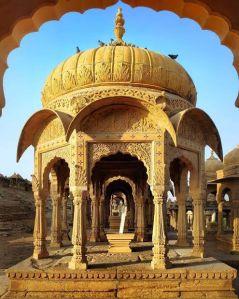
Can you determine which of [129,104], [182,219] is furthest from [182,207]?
[129,104]

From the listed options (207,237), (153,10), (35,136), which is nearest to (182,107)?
(35,136)

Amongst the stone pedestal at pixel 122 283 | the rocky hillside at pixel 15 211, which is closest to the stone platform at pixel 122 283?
the stone pedestal at pixel 122 283

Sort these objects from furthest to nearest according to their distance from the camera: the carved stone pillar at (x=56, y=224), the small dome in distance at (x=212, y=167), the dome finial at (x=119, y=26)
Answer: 1. the small dome in distance at (x=212, y=167)
2. the carved stone pillar at (x=56, y=224)
3. the dome finial at (x=119, y=26)

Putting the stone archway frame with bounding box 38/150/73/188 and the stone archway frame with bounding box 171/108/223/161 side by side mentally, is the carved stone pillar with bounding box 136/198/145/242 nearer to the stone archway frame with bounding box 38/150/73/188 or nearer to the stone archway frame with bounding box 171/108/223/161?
the stone archway frame with bounding box 171/108/223/161

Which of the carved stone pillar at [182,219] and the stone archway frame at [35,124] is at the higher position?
the stone archway frame at [35,124]

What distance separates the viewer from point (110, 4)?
10.1 feet

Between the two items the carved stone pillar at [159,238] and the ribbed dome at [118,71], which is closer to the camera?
the carved stone pillar at [159,238]

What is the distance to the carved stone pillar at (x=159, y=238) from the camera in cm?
764

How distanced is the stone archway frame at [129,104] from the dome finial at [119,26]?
8.82 ft

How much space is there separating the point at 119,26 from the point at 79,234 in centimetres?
589

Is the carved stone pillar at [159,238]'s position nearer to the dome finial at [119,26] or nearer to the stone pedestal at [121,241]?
the stone pedestal at [121,241]

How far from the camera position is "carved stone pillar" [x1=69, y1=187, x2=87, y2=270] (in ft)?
25.2

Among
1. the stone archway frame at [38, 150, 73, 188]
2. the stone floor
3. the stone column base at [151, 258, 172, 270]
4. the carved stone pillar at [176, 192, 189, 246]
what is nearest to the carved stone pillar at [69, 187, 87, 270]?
the stone floor

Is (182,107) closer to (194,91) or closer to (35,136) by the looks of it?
(194,91)
